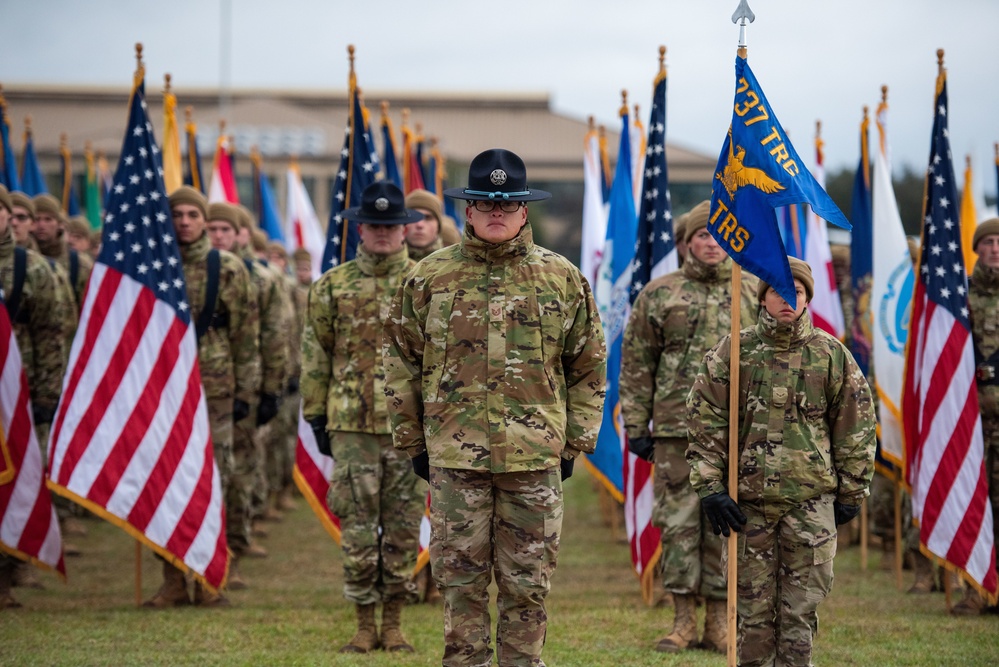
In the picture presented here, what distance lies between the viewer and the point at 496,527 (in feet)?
19.0

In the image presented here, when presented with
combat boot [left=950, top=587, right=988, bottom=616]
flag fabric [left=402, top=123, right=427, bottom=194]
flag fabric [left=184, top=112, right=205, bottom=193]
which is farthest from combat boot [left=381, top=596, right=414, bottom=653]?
flag fabric [left=184, top=112, right=205, bottom=193]

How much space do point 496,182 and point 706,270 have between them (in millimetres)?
2482

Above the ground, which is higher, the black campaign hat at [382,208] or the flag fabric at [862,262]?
the black campaign hat at [382,208]

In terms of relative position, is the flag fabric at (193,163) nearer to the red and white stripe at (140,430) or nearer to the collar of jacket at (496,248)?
the red and white stripe at (140,430)

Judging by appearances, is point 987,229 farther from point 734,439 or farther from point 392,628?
point 392,628

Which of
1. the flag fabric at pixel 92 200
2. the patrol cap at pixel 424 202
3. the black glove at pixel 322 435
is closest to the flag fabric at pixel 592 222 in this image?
the patrol cap at pixel 424 202

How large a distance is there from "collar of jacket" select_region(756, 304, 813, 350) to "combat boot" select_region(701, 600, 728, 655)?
2073 mm

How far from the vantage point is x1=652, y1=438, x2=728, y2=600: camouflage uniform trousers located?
752 centimetres

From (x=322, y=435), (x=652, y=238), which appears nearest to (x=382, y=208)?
(x=322, y=435)

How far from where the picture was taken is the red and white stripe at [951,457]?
27.3ft

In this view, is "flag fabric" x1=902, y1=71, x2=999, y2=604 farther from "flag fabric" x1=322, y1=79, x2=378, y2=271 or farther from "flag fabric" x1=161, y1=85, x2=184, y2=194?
"flag fabric" x1=161, y1=85, x2=184, y2=194

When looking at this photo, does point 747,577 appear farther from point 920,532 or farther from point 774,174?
point 920,532

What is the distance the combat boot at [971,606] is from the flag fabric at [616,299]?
8.37 feet

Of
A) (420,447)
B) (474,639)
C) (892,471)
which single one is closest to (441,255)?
(420,447)
